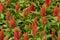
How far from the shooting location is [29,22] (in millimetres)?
3498

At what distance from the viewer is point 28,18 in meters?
3.60

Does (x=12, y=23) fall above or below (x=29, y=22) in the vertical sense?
above

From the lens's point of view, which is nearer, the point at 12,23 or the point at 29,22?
the point at 12,23

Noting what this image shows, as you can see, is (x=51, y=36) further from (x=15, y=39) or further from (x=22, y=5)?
(x=22, y=5)

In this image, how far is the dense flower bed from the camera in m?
3.11

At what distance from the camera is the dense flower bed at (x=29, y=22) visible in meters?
3.11

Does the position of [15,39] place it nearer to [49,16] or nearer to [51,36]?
[51,36]

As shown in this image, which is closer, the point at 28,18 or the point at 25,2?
the point at 28,18

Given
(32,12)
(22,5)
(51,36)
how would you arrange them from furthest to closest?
(22,5), (32,12), (51,36)

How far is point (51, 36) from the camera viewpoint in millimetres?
3195

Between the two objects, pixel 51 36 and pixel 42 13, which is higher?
pixel 42 13

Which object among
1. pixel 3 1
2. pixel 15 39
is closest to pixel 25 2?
pixel 3 1

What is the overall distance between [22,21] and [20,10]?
371 millimetres

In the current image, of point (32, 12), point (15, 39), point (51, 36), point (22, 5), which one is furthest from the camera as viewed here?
point (22, 5)
